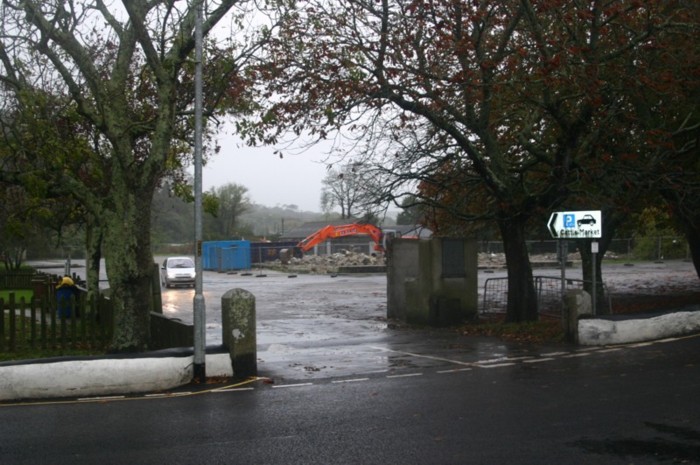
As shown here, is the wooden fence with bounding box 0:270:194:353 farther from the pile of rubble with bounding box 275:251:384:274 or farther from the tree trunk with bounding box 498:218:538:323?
the pile of rubble with bounding box 275:251:384:274

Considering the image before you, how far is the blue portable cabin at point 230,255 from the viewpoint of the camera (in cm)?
5447

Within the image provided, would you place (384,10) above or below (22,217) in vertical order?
above

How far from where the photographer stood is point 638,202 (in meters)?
21.1

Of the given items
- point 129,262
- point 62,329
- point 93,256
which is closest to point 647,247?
point 93,256

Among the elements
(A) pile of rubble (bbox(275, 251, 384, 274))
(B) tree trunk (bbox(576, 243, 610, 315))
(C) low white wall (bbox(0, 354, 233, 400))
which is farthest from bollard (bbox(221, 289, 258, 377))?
(A) pile of rubble (bbox(275, 251, 384, 274))

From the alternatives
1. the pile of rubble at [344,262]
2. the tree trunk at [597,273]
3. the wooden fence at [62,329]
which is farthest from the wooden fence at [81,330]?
the pile of rubble at [344,262]

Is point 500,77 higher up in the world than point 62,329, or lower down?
higher up

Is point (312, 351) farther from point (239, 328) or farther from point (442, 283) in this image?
point (442, 283)

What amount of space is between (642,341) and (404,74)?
7508mm

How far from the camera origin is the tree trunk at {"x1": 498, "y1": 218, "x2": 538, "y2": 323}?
61.0 ft

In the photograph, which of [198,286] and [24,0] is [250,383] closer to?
[198,286]

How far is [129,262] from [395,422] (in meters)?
6.36

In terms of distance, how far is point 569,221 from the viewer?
53.2 ft

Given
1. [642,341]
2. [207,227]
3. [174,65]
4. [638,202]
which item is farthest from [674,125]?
[207,227]
